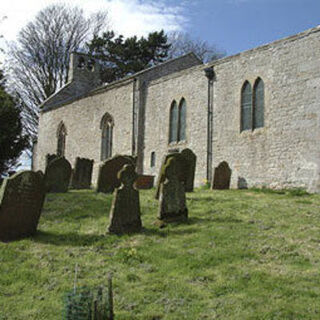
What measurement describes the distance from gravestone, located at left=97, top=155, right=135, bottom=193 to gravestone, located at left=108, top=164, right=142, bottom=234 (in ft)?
15.5

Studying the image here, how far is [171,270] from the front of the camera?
5.81m

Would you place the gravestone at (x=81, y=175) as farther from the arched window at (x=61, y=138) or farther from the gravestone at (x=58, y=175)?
the arched window at (x=61, y=138)

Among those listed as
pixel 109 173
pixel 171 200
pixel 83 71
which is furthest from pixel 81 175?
pixel 83 71

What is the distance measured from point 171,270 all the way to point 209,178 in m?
11.8

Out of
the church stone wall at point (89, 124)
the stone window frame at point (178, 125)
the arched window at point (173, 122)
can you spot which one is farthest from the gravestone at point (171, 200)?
the church stone wall at point (89, 124)

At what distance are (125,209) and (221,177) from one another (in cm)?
758

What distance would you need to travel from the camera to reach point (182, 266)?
5898mm

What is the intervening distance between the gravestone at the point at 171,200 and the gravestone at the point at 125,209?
23.9 inches

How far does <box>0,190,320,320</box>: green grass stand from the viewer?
184 inches

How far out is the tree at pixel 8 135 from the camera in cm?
2244

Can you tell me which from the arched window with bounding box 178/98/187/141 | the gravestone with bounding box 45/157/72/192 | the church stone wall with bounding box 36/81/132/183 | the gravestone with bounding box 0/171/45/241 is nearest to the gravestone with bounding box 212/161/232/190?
the arched window with bounding box 178/98/187/141

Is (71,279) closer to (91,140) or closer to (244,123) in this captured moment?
(244,123)

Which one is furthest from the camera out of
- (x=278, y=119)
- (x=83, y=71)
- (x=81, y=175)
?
(x=83, y=71)

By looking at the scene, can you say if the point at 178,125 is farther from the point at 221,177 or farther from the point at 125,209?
the point at 125,209
